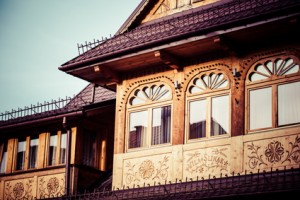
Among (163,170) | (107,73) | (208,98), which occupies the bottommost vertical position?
(163,170)

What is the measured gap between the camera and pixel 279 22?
18.4m

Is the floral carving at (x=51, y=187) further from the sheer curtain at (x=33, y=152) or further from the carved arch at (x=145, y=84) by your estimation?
the carved arch at (x=145, y=84)

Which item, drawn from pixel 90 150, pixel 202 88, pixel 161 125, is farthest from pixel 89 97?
pixel 202 88

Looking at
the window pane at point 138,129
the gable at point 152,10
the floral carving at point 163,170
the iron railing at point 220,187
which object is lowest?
the iron railing at point 220,187

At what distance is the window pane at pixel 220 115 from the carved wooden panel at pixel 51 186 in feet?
21.9

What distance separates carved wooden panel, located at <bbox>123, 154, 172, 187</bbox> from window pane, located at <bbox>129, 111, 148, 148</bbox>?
0.54 meters

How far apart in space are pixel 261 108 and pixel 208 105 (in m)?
1.59

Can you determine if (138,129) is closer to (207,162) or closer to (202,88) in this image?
(202,88)

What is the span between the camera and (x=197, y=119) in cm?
2028

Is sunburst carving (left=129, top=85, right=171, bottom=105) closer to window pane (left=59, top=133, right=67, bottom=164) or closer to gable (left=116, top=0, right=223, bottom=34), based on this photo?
gable (left=116, top=0, right=223, bottom=34)

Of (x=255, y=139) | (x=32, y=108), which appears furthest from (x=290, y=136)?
(x=32, y=108)

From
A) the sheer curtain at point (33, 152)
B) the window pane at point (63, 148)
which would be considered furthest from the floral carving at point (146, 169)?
the sheer curtain at point (33, 152)

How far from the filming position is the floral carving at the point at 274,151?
1822 centimetres

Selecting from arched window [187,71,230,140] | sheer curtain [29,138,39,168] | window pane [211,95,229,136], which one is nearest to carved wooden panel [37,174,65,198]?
sheer curtain [29,138,39,168]
